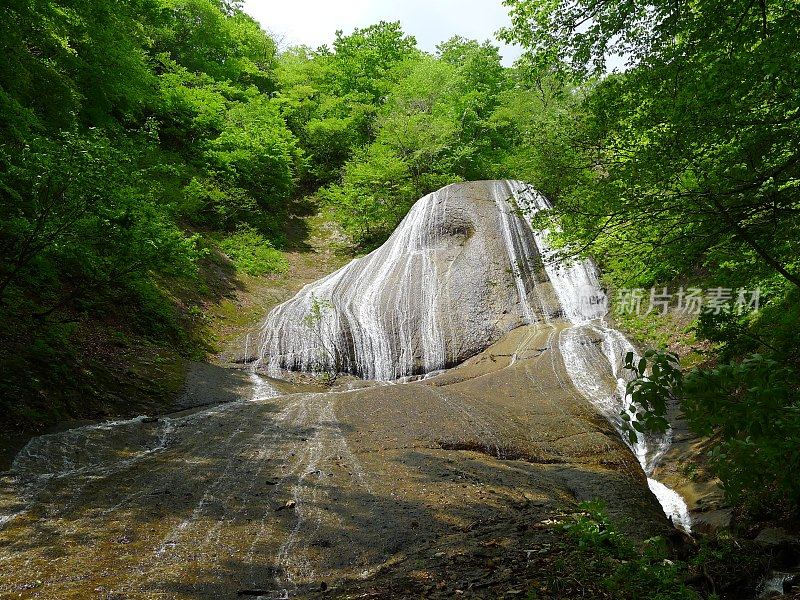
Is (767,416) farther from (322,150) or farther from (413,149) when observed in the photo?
(322,150)

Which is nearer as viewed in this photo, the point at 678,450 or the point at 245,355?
the point at 678,450

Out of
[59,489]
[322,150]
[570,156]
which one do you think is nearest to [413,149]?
[322,150]

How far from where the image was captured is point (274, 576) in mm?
3768

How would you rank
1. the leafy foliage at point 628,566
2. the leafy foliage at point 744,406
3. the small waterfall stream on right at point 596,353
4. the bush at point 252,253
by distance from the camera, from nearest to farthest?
the leafy foliage at point 744,406 → the leafy foliage at point 628,566 → the small waterfall stream on right at point 596,353 → the bush at point 252,253

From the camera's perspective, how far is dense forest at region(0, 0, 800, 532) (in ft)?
12.4

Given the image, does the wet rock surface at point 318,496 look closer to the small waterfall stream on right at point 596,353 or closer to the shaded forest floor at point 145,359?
the small waterfall stream on right at point 596,353

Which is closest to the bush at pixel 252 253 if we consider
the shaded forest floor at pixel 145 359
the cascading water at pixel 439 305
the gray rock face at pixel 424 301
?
the shaded forest floor at pixel 145 359

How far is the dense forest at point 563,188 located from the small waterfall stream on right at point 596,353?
1.18 metres

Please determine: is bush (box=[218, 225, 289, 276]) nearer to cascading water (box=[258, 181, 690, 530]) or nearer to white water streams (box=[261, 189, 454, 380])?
cascading water (box=[258, 181, 690, 530])

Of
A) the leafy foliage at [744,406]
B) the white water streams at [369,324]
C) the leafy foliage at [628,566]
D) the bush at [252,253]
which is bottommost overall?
the leafy foliage at [628,566]

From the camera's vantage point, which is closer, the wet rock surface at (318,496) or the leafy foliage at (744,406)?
the leafy foliage at (744,406)

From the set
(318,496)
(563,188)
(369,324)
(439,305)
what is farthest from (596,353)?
(318,496)

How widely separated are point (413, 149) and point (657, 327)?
1242 cm

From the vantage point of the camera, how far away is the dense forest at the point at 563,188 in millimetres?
3793
